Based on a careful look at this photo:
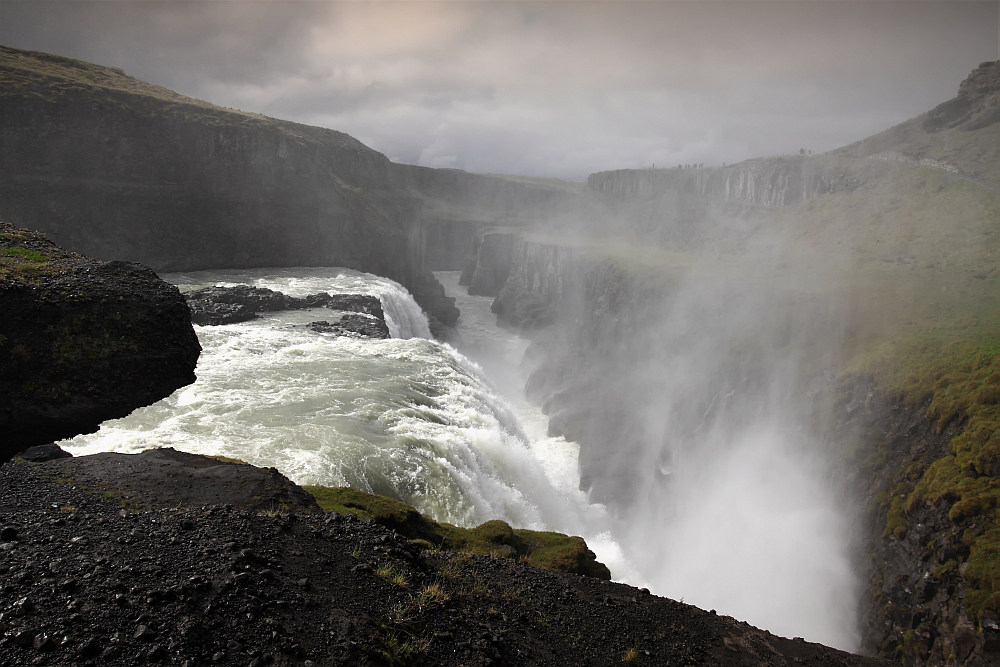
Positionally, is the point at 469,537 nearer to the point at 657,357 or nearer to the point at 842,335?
the point at 842,335

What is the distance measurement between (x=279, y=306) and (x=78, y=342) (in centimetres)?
2719

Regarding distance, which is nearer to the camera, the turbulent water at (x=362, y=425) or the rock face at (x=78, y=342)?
the rock face at (x=78, y=342)

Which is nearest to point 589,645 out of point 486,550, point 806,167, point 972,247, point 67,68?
point 486,550

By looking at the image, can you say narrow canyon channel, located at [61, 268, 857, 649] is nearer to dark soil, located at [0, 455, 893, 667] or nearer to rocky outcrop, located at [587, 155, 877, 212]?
dark soil, located at [0, 455, 893, 667]

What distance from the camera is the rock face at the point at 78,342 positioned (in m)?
9.43

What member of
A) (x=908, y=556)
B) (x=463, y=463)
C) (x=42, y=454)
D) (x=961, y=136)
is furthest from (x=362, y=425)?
(x=961, y=136)

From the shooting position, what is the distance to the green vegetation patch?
1177 centimetres

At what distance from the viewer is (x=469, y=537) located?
12.5 m

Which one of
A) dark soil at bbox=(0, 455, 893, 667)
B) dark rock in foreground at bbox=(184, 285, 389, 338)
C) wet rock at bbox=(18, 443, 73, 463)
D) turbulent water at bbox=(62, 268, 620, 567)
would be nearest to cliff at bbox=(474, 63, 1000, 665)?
dark soil at bbox=(0, 455, 893, 667)

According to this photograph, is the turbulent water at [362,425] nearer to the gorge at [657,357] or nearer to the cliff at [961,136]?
the gorge at [657,357]

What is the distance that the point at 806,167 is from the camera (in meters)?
57.8

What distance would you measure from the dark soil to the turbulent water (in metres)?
6.07

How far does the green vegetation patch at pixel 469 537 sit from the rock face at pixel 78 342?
163 inches

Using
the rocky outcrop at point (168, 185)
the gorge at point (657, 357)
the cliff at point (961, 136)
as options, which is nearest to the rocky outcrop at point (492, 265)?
the gorge at point (657, 357)
